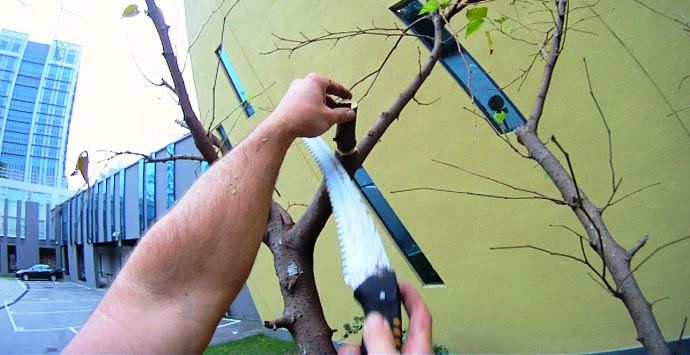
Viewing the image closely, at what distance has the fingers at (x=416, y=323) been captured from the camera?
0.69m

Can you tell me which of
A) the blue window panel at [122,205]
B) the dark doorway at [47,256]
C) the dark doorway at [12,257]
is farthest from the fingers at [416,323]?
the dark doorway at [12,257]

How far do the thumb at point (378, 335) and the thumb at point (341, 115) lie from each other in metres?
0.48

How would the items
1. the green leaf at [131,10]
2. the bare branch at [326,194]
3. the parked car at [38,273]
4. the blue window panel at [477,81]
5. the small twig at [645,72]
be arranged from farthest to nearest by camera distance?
1. the parked car at [38,273]
2. the blue window panel at [477,81]
3. the small twig at [645,72]
4. the green leaf at [131,10]
5. the bare branch at [326,194]

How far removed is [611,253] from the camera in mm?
1424

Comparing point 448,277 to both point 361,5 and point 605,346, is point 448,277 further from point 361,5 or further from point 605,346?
point 361,5

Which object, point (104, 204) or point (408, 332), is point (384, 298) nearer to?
point (408, 332)

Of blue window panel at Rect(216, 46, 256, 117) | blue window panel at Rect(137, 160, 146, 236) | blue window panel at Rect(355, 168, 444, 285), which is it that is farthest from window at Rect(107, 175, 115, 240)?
blue window panel at Rect(355, 168, 444, 285)

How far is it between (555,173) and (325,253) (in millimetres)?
4140

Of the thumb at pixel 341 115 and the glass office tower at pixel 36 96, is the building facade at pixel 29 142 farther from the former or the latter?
the thumb at pixel 341 115

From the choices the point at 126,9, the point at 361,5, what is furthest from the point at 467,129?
the point at 126,9

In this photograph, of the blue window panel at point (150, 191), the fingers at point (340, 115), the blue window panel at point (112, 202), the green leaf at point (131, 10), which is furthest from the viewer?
the blue window panel at point (112, 202)

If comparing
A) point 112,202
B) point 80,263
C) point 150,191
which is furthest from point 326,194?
point 80,263

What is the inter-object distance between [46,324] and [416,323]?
13892 millimetres

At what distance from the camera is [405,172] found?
451 centimetres
